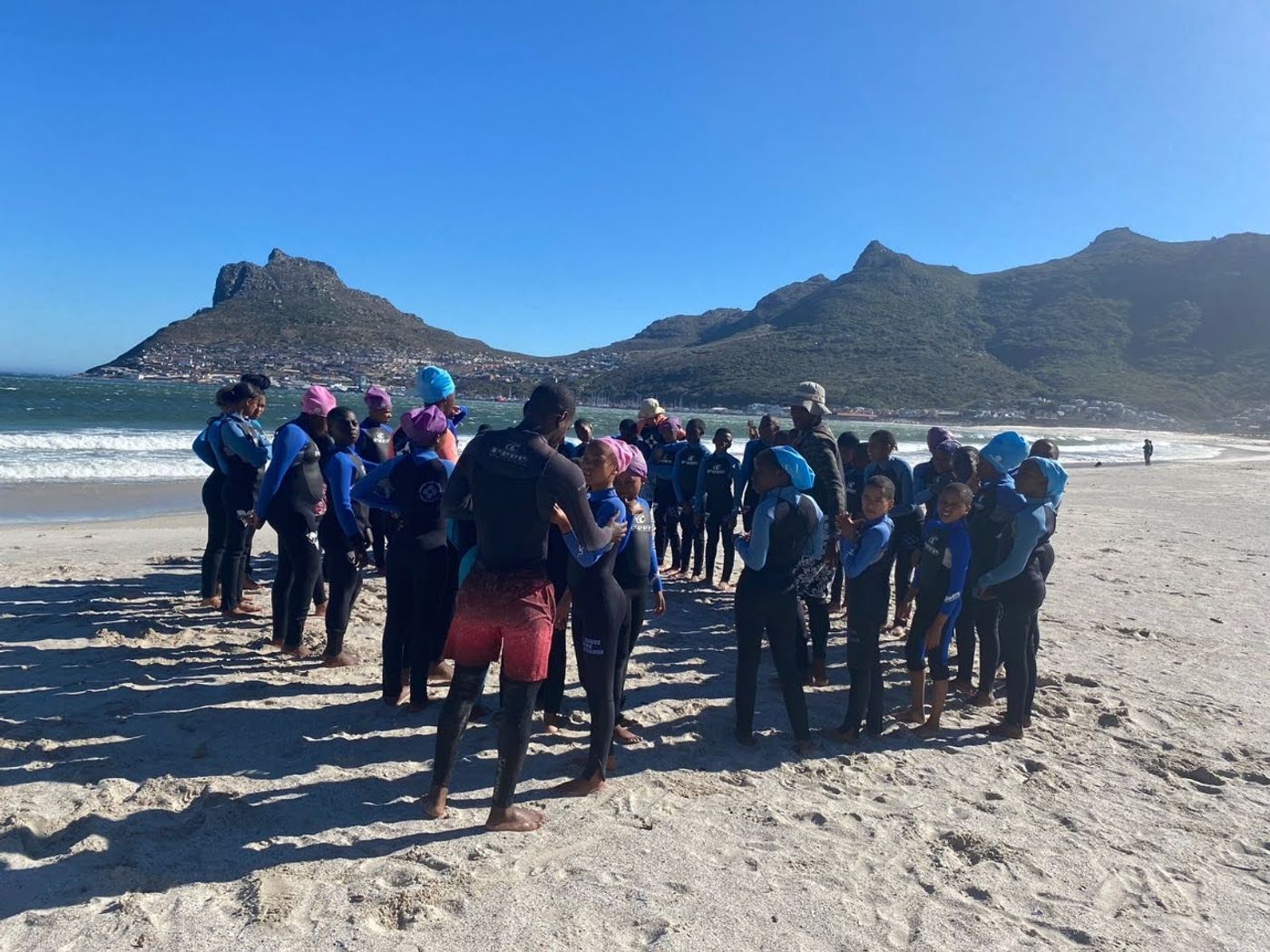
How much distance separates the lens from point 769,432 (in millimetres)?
7227

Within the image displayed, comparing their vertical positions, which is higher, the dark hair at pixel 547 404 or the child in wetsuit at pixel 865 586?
the dark hair at pixel 547 404

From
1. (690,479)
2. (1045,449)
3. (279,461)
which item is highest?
(1045,449)

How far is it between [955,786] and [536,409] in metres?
3.02

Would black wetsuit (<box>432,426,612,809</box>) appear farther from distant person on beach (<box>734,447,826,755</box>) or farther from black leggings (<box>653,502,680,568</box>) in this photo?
black leggings (<box>653,502,680,568</box>)

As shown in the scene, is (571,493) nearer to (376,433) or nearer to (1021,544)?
(1021,544)

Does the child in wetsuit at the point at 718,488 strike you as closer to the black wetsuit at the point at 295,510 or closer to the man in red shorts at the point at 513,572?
the black wetsuit at the point at 295,510

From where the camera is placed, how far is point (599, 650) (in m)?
3.65

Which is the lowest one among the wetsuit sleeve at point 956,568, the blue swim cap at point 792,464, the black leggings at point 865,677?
the black leggings at point 865,677

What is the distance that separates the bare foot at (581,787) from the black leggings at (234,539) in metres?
3.74

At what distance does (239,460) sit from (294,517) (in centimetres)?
122

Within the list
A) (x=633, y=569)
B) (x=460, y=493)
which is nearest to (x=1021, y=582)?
(x=633, y=569)

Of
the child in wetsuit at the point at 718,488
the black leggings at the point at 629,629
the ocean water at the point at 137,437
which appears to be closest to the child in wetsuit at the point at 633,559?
the black leggings at the point at 629,629

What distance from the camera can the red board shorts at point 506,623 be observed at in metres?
3.21

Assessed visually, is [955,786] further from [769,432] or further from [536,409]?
[769,432]
